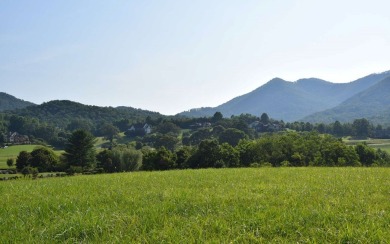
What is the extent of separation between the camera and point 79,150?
343ft

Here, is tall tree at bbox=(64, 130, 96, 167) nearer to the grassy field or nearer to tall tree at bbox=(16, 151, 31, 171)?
tall tree at bbox=(16, 151, 31, 171)

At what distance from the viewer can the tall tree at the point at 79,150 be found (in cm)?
10365

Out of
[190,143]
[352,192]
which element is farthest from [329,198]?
[190,143]

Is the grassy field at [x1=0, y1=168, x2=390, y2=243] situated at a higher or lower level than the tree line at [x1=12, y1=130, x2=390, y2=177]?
higher

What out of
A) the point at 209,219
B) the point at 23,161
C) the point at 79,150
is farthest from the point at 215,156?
the point at 209,219

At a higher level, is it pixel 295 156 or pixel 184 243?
pixel 184 243

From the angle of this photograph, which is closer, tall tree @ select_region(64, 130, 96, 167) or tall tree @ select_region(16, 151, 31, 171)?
tall tree @ select_region(16, 151, 31, 171)

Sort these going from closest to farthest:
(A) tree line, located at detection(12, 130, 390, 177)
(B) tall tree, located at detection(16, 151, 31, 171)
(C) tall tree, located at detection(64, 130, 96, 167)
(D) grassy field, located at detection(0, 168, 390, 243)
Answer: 1. (D) grassy field, located at detection(0, 168, 390, 243)
2. (A) tree line, located at detection(12, 130, 390, 177)
3. (B) tall tree, located at detection(16, 151, 31, 171)
4. (C) tall tree, located at detection(64, 130, 96, 167)

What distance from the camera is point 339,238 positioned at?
220 inches

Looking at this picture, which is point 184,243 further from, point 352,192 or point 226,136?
point 226,136

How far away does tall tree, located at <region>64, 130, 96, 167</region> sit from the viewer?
340 ft

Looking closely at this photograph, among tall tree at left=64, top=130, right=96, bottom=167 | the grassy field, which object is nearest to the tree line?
tall tree at left=64, top=130, right=96, bottom=167

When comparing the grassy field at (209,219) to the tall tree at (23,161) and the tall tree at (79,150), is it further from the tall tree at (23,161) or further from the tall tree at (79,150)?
the tall tree at (23,161)

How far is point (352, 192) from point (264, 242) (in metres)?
6.10
